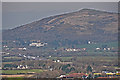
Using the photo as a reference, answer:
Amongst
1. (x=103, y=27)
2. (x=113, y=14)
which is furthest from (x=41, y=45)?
(x=113, y=14)

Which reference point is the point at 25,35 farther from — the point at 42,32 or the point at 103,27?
the point at 103,27

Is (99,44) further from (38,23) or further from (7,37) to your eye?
(38,23)

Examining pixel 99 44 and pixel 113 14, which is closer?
pixel 99 44

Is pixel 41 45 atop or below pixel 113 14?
below

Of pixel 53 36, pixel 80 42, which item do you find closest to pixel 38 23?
pixel 53 36

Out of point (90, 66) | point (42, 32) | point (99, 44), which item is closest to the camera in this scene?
point (90, 66)

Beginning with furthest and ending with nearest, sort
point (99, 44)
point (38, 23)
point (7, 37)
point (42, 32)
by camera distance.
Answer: point (38, 23)
point (42, 32)
point (7, 37)
point (99, 44)
